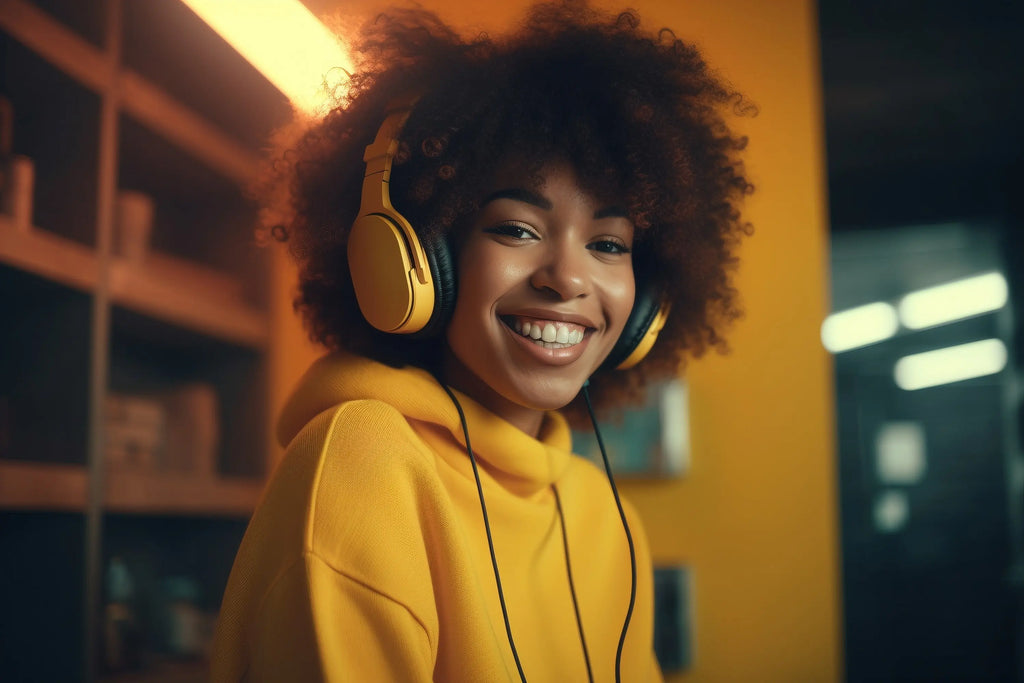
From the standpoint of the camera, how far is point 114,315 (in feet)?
7.43

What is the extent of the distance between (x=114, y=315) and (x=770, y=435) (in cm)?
162

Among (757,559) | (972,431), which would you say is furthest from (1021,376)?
(757,559)

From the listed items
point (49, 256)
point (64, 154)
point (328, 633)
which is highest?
point (64, 154)

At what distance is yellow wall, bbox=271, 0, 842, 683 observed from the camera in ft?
6.45

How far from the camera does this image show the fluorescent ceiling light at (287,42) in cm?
120

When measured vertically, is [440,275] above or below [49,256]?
below

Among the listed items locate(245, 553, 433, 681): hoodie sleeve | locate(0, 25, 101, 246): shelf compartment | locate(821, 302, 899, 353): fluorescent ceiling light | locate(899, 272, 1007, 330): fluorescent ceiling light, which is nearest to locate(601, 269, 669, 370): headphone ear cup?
locate(245, 553, 433, 681): hoodie sleeve

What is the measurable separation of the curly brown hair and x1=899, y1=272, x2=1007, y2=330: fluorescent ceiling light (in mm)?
3688

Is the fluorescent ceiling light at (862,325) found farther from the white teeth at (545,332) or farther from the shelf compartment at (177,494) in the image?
the white teeth at (545,332)

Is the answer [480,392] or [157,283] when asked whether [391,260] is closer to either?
[480,392]

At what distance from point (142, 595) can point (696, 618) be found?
142 cm

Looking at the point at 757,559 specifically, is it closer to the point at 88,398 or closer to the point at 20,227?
the point at 88,398

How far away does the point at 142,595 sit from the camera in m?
2.36

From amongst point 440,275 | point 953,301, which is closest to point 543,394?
point 440,275
